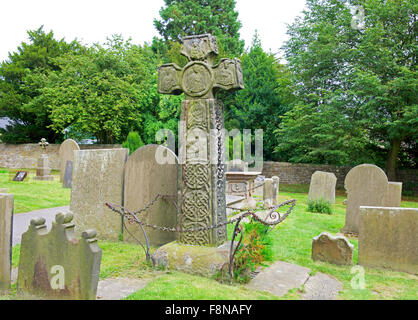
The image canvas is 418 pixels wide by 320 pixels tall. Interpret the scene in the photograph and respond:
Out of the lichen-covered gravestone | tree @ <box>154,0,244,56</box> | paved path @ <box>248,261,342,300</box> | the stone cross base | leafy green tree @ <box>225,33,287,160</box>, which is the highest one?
tree @ <box>154,0,244,56</box>

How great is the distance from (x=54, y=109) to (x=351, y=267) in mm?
25453

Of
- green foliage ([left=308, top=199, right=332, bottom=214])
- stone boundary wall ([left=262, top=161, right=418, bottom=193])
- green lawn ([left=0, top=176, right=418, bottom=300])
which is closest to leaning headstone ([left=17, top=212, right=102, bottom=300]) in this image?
green lawn ([left=0, top=176, right=418, bottom=300])

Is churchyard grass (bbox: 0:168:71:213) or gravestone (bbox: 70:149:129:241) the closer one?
gravestone (bbox: 70:149:129:241)

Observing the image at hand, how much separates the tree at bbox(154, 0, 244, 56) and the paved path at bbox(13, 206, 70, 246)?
2522 cm

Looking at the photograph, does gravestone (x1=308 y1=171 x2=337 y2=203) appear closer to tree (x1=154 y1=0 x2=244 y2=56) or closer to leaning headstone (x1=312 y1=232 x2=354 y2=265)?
leaning headstone (x1=312 y1=232 x2=354 y2=265)

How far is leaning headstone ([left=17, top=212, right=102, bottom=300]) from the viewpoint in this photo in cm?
312

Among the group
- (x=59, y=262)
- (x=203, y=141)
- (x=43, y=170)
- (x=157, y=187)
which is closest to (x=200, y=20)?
(x=43, y=170)

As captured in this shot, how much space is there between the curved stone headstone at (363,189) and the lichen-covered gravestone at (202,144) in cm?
442

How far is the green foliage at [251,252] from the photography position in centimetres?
423

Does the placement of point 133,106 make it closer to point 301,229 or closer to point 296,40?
point 296,40

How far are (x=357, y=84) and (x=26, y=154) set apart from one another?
25634mm

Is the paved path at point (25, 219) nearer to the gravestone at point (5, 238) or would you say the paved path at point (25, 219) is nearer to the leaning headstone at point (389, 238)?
the gravestone at point (5, 238)

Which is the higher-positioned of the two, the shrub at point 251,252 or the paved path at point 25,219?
the shrub at point 251,252

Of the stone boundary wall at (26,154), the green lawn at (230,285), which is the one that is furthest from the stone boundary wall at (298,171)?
the green lawn at (230,285)
